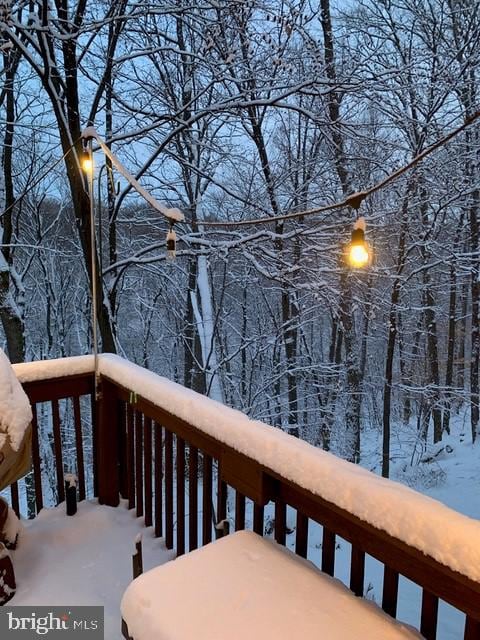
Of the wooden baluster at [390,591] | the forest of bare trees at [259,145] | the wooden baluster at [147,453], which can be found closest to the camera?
the wooden baluster at [390,591]

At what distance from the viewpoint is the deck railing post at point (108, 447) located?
289 centimetres

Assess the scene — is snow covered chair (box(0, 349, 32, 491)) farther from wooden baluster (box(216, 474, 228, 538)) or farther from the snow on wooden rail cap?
wooden baluster (box(216, 474, 228, 538))

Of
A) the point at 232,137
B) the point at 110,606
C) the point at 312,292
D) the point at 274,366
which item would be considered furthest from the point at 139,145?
the point at 110,606

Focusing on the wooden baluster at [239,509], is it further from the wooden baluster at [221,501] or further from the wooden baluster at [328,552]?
the wooden baluster at [328,552]

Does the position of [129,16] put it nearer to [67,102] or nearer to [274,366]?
[67,102]

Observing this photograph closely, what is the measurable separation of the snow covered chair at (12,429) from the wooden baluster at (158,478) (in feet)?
2.16

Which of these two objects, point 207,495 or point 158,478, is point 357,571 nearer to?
point 207,495

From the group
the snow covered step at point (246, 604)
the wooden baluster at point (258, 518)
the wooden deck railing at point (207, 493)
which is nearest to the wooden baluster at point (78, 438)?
the wooden deck railing at point (207, 493)

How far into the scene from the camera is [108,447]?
9.62ft

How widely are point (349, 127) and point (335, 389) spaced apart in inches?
187

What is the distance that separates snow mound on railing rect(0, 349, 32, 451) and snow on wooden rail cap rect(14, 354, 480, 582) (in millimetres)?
586

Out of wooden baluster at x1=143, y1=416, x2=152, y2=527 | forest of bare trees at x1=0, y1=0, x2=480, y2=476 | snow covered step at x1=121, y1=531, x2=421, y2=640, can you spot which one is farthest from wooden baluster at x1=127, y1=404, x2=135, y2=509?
forest of bare trees at x1=0, y1=0, x2=480, y2=476

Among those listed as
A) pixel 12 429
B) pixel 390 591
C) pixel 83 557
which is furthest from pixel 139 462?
pixel 390 591

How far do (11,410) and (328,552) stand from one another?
1.28 metres
